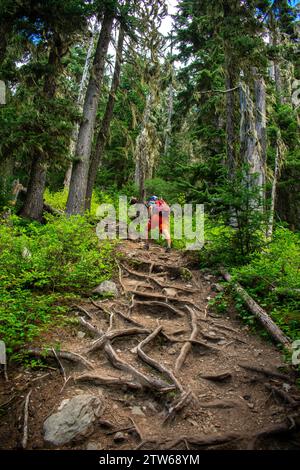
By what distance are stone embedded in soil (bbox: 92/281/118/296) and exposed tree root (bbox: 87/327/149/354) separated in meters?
1.49

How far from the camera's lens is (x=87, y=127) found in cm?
1173

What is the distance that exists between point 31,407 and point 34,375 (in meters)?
0.56

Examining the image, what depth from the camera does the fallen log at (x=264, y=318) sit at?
4762mm

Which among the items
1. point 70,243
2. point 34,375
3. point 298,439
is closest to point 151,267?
point 70,243

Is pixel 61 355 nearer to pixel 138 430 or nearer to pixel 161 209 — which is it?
pixel 138 430

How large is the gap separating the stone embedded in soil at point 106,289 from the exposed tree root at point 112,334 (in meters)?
1.49

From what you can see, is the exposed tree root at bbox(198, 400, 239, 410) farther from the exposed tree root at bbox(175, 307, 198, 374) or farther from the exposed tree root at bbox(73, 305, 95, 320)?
the exposed tree root at bbox(73, 305, 95, 320)

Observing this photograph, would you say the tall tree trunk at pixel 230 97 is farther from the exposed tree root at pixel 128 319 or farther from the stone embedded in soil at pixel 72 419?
the stone embedded in soil at pixel 72 419

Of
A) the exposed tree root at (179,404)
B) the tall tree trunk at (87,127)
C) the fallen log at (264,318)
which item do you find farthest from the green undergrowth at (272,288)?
the tall tree trunk at (87,127)

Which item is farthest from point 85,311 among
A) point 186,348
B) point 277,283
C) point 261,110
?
point 261,110

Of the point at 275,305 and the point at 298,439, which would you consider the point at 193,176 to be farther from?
the point at 298,439

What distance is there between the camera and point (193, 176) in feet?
42.9

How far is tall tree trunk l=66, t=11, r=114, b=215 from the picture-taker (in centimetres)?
1160
